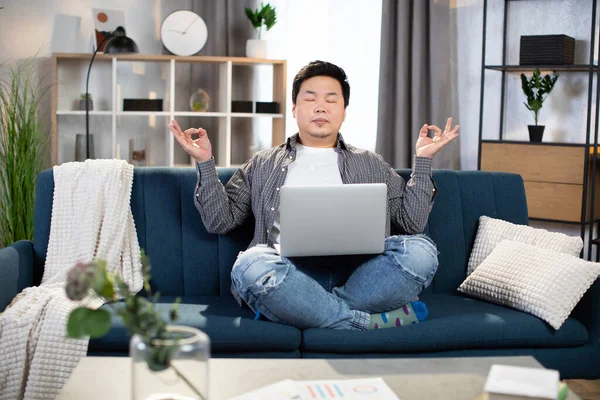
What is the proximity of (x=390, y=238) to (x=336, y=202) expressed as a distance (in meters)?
0.33

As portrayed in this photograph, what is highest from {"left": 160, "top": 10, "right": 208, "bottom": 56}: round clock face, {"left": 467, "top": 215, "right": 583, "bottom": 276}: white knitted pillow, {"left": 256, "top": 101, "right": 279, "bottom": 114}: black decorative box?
{"left": 160, "top": 10, "right": 208, "bottom": 56}: round clock face

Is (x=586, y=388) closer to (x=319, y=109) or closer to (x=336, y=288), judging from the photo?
(x=336, y=288)

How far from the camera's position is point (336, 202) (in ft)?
7.18

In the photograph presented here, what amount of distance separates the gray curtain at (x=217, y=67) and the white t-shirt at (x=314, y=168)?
6.59 ft

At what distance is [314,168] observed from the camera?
8.85ft

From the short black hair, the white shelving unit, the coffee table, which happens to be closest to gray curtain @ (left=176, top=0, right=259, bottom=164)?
the white shelving unit

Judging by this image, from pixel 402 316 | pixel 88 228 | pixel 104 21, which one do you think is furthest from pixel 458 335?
pixel 104 21

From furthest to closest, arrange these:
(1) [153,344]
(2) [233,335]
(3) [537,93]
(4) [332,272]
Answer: (3) [537,93] < (4) [332,272] < (2) [233,335] < (1) [153,344]

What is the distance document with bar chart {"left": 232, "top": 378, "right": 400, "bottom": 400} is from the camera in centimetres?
145

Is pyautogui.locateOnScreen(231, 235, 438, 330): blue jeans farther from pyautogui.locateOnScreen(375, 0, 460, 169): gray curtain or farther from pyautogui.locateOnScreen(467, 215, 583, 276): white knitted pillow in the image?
pyautogui.locateOnScreen(375, 0, 460, 169): gray curtain

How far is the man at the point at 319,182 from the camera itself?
2.24m

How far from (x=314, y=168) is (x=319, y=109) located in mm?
204

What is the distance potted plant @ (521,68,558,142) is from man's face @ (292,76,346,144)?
1675 mm

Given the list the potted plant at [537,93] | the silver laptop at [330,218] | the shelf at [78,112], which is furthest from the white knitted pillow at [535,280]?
Answer: the shelf at [78,112]
